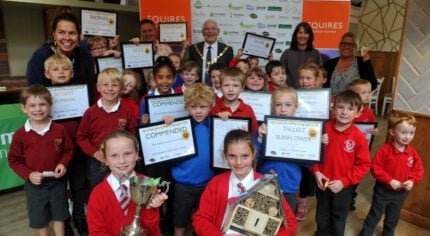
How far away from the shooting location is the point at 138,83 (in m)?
3.34

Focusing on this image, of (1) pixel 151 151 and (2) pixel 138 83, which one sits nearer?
(1) pixel 151 151

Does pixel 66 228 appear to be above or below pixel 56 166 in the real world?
below

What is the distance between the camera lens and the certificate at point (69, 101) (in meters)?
2.56

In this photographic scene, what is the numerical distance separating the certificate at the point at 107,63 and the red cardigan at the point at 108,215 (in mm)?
1903

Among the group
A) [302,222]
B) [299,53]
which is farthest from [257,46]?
[302,222]

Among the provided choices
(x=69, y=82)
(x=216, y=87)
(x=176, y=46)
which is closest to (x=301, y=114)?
(x=216, y=87)

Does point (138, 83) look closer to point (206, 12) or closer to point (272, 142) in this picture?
point (272, 142)

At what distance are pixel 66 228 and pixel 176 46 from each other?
11.5 ft

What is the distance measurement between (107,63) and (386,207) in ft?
10.2

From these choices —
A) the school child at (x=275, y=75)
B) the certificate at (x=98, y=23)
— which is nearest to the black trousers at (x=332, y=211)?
the school child at (x=275, y=75)

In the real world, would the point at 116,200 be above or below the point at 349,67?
below

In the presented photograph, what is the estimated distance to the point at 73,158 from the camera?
8.92 feet

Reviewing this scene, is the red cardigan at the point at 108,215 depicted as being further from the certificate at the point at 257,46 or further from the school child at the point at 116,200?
the certificate at the point at 257,46

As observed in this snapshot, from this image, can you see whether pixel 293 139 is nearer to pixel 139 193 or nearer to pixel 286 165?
pixel 286 165
